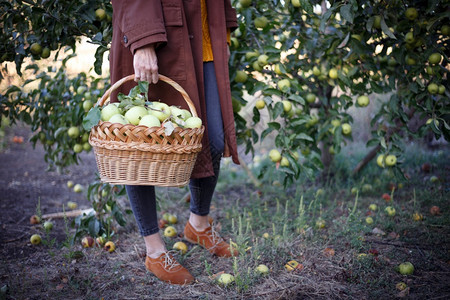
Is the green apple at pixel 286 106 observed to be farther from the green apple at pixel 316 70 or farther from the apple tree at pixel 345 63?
the green apple at pixel 316 70

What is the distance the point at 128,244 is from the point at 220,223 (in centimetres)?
61

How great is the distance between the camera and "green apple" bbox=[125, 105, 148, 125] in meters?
1.42

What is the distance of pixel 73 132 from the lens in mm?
2340

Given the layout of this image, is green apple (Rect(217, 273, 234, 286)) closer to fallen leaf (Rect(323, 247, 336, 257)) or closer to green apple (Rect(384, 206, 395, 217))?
fallen leaf (Rect(323, 247, 336, 257))

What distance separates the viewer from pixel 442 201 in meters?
2.51

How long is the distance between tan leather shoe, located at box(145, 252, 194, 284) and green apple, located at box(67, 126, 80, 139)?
1.02 meters

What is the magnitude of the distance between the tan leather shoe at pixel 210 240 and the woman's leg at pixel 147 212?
31 cm

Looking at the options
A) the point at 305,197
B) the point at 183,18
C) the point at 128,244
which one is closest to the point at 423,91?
the point at 305,197

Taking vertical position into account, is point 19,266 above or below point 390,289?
above

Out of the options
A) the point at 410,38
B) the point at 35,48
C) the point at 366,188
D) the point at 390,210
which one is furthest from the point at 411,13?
the point at 35,48

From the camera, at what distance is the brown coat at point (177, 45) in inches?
58.3

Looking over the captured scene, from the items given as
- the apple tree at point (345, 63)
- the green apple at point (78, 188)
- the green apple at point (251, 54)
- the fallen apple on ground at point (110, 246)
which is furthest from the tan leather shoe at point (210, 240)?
the green apple at point (78, 188)

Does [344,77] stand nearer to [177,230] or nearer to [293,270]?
[293,270]

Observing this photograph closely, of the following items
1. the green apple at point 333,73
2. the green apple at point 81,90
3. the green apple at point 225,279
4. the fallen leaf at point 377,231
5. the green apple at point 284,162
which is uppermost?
the green apple at point 81,90
